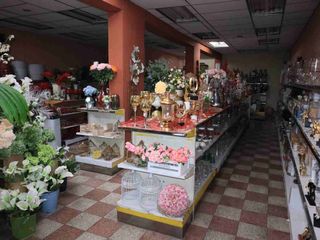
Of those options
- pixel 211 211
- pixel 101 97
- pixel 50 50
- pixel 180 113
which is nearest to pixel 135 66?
pixel 101 97

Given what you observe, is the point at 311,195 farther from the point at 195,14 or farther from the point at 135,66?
the point at 195,14

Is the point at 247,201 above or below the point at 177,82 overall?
below

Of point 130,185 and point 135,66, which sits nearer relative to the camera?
point 130,185

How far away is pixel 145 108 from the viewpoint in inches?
108

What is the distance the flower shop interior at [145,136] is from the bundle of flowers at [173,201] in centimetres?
1

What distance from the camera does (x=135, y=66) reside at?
171 inches

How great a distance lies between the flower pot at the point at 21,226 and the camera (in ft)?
7.48

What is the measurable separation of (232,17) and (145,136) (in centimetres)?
367

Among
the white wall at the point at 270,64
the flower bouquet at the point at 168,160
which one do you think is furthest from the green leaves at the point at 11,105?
the white wall at the point at 270,64

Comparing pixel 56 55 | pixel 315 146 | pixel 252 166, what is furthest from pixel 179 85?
pixel 56 55

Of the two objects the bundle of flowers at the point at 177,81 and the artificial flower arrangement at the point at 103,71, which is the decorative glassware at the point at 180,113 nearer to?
the bundle of flowers at the point at 177,81

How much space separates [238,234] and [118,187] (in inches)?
66.5

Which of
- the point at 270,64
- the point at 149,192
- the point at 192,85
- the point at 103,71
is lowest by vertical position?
the point at 149,192

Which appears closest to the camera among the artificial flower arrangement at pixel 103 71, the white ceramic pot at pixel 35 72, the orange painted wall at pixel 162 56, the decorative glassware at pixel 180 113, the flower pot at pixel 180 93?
the decorative glassware at pixel 180 113
